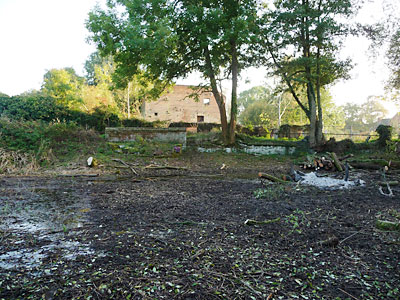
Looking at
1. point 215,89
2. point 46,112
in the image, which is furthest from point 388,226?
point 46,112

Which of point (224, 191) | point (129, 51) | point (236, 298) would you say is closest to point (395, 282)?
point (236, 298)

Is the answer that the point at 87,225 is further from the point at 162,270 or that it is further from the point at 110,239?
the point at 162,270

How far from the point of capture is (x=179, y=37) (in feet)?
48.3

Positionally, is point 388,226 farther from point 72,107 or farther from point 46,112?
point 72,107

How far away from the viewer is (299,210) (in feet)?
15.9

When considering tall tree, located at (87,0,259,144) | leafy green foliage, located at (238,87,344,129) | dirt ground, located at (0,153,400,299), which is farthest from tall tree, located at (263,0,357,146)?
leafy green foliage, located at (238,87,344,129)

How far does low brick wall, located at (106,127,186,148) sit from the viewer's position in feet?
47.3

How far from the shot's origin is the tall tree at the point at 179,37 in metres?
12.7

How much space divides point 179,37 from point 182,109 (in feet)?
65.0

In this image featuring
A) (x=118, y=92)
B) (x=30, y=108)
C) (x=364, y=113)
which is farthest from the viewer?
(x=364, y=113)

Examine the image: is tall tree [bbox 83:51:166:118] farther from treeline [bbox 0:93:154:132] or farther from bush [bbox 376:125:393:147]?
bush [bbox 376:125:393:147]

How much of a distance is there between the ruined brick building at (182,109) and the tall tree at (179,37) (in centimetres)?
1719

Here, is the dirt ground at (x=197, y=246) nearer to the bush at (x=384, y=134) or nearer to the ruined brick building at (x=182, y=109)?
the bush at (x=384, y=134)

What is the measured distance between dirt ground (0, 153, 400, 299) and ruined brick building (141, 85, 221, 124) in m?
28.1
